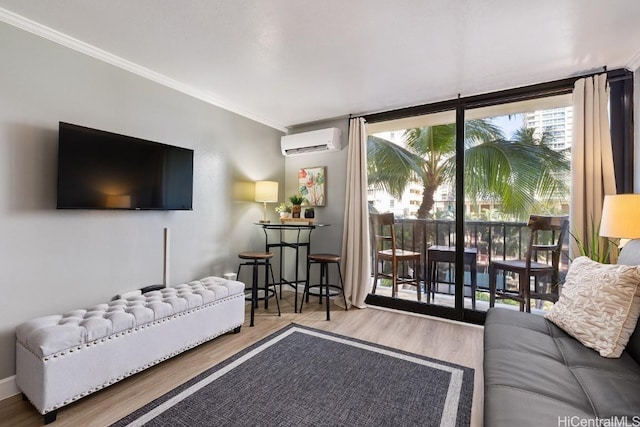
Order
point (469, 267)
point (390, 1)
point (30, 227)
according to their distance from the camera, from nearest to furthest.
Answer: point (390, 1) < point (30, 227) < point (469, 267)

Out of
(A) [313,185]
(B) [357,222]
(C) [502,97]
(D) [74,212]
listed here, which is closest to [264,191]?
(A) [313,185]

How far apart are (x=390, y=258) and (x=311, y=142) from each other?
1791 millimetres

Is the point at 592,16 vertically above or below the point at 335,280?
above

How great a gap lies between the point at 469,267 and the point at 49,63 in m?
4.02

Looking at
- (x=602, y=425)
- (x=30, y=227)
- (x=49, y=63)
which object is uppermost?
(x=49, y=63)

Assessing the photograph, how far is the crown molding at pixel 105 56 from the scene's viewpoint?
1.88 m

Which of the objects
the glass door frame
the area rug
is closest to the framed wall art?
the glass door frame

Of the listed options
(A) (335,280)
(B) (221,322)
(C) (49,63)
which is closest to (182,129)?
(C) (49,63)

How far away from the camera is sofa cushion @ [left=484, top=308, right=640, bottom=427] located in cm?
105

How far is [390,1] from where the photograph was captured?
1689 mm

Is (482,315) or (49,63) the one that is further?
(482,315)

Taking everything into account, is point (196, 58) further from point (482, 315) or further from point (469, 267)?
point (482, 315)

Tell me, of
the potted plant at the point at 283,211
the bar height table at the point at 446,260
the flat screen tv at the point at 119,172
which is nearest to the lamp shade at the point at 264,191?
the potted plant at the point at 283,211

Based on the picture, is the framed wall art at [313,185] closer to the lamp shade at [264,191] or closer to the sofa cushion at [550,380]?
the lamp shade at [264,191]
